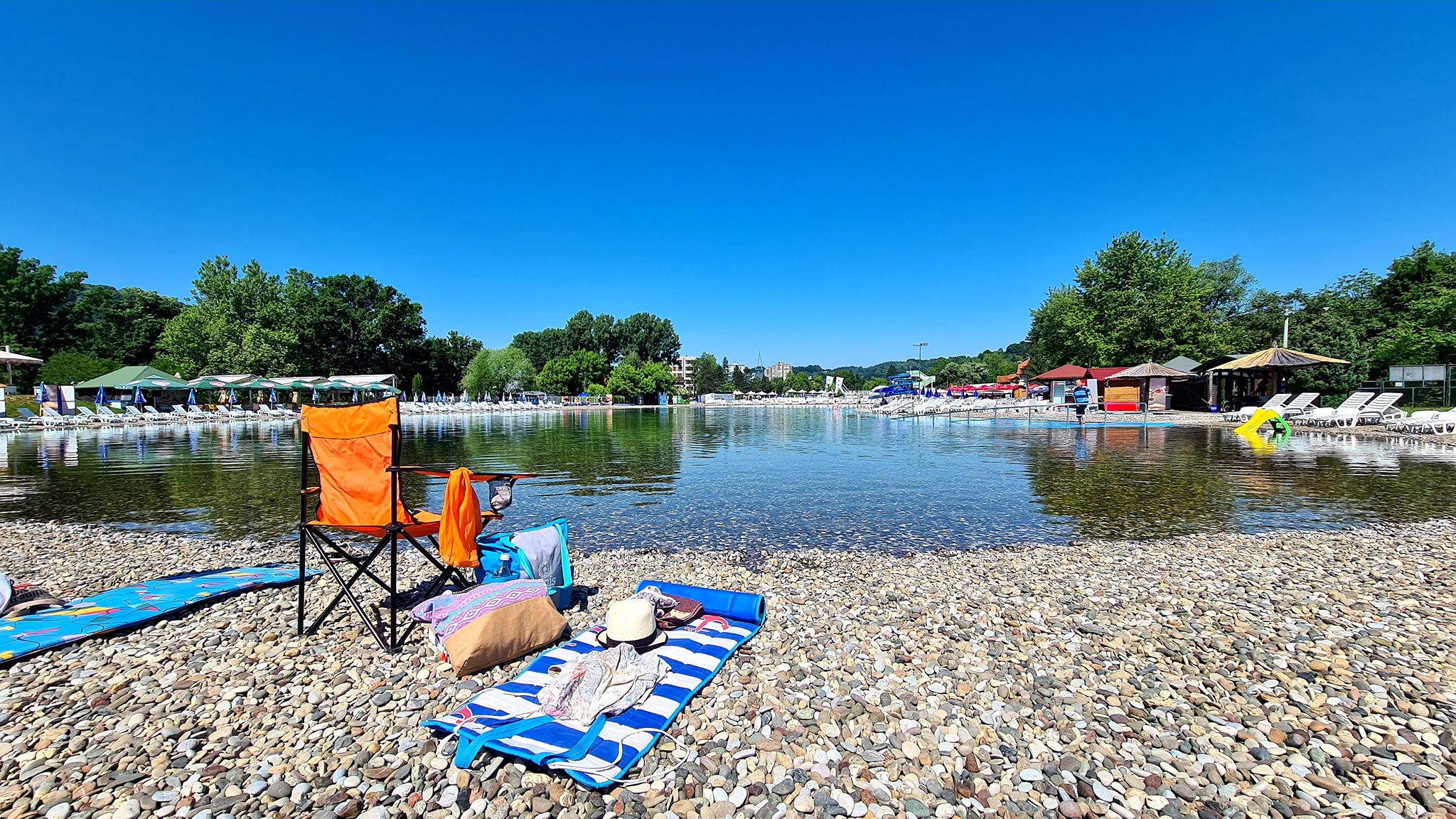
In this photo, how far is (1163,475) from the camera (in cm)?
1289

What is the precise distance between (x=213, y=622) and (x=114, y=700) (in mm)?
1277

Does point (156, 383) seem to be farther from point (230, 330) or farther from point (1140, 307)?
point (1140, 307)

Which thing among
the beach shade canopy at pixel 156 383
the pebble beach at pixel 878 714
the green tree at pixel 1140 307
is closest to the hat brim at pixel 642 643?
the pebble beach at pixel 878 714

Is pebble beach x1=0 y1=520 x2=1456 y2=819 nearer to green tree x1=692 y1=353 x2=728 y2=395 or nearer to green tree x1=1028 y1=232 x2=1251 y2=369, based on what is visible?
green tree x1=1028 y1=232 x2=1251 y2=369

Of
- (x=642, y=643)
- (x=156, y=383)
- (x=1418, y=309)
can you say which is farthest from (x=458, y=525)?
(x=156, y=383)

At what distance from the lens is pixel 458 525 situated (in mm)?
4496

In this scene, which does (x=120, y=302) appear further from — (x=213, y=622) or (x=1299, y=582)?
(x=1299, y=582)

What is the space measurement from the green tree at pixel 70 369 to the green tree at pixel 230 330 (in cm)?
454

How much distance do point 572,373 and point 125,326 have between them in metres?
46.0

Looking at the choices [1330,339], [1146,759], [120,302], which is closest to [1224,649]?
[1146,759]

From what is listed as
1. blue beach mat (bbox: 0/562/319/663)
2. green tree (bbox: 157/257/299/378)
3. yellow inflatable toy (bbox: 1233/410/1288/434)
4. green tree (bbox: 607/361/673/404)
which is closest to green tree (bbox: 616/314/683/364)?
green tree (bbox: 607/361/673/404)

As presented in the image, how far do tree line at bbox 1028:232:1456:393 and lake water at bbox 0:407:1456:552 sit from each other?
648 inches

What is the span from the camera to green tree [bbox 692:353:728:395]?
118312mm

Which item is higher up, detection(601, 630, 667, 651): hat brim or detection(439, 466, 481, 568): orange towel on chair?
detection(439, 466, 481, 568): orange towel on chair
